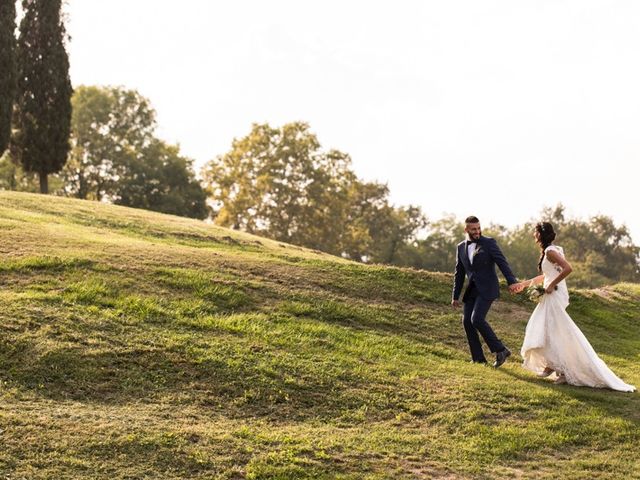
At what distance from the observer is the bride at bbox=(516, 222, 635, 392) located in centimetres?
1271

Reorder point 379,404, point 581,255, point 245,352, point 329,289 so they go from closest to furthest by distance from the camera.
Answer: point 379,404 < point 245,352 < point 329,289 < point 581,255

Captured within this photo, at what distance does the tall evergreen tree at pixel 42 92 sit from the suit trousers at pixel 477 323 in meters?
36.3

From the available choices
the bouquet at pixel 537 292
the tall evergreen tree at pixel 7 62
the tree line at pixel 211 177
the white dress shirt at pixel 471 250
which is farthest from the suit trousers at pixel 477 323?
the tree line at pixel 211 177

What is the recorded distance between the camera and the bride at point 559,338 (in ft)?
41.7

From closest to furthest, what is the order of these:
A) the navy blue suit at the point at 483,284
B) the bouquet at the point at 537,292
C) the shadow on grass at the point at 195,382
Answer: the shadow on grass at the point at 195,382 → the bouquet at the point at 537,292 → the navy blue suit at the point at 483,284

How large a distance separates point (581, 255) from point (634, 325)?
66844mm

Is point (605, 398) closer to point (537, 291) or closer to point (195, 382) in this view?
point (537, 291)

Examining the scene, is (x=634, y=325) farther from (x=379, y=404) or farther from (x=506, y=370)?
(x=379, y=404)

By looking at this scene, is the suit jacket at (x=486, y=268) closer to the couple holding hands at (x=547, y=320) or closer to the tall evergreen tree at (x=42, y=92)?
the couple holding hands at (x=547, y=320)

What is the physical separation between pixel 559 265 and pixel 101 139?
187ft

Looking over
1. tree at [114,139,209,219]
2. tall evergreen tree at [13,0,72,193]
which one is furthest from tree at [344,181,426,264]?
tall evergreen tree at [13,0,72,193]

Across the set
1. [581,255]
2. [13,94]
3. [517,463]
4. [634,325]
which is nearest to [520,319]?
[634,325]

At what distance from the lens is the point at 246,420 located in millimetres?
10625

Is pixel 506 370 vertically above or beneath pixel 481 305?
beneath
